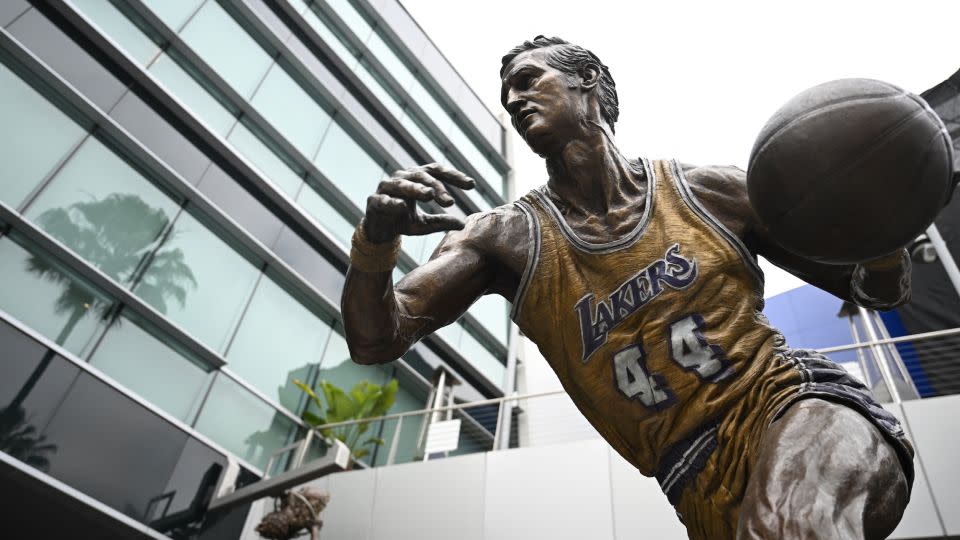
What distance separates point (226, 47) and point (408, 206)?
14771 millimetres

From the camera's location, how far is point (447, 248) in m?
2.24

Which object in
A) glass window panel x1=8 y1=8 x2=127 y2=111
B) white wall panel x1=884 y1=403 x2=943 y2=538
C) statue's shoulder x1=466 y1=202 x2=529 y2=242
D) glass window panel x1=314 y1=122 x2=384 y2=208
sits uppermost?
glass window panel x1=314 y1=122 x2=384 y2=208

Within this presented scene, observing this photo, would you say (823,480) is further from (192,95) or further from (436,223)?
(192,95)

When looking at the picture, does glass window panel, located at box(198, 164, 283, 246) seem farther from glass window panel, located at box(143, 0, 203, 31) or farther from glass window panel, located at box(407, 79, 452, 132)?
glass window panel, located at box(407, 79, 452, 132)

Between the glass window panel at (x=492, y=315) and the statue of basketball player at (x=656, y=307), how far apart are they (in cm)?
1674

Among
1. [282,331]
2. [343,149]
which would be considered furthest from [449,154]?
[282,331]

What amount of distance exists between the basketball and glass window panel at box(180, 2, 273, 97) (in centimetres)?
1428

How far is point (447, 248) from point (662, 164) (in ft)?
2.29

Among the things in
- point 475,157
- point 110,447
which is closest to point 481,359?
point 475,157

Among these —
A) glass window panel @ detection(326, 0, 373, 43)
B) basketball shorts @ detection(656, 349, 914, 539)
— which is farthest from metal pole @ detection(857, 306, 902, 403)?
glass window panel @ detection(326, 0, 373, 43)

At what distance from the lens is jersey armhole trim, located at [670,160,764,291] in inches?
73.5

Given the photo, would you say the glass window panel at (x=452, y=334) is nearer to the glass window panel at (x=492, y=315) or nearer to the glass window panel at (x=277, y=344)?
the glass window panel at (x=492, y=315)

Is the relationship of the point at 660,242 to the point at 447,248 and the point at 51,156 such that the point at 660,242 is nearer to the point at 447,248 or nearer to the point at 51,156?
the point at 447,248

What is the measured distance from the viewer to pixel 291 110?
16.0m
